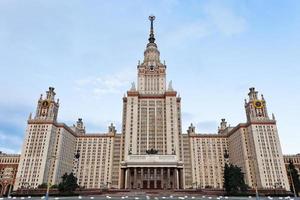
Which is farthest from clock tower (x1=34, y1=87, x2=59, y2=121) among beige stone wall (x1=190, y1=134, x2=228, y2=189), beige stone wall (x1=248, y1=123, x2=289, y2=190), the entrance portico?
beige stone wall (x1=248, y1=123, x2=289, y2=190)

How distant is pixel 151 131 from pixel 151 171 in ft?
83.8

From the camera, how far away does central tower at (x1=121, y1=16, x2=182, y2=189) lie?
9612 cm

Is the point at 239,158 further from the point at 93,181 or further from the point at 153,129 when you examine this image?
the point at 93,181

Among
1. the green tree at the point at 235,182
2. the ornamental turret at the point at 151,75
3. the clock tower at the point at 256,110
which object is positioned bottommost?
the green tree at the point at 235,182

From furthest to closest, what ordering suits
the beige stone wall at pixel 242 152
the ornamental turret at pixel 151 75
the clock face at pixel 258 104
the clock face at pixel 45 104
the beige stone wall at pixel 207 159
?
the ornamental turret at pixel 151 75 → the beige stone wall at pixel 207 159 → the clock face at pixel 258 104 → the clock face at pixel 45 104 → the beige stone wall at pixel 242 152

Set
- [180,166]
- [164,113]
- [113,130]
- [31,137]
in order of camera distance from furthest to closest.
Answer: [113,130], [164,113], [31,137], [180,166]

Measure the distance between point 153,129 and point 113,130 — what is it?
25158mm

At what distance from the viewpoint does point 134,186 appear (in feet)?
304

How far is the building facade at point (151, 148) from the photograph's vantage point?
325ft

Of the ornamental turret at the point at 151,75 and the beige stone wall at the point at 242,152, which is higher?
the ornamental turret at the point at 151,75

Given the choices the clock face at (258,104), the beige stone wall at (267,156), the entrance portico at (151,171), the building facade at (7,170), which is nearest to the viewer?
the entrance portico at (151,171)

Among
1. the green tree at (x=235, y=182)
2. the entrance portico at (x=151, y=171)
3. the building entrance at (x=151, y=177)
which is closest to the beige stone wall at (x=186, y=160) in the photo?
the entrance portico at (x=151, y=171)

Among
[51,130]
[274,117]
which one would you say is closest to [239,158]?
[274,117]

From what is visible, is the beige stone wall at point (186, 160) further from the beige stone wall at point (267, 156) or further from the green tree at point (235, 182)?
the green tree at point (235, 182)
